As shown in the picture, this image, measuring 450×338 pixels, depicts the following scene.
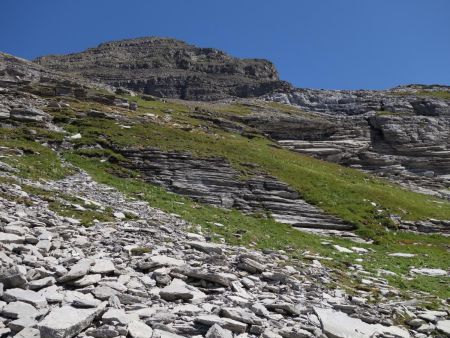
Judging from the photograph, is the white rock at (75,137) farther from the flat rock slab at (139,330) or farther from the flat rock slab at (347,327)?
the flat rock slab at (139,330)

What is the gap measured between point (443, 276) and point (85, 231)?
69.3ft

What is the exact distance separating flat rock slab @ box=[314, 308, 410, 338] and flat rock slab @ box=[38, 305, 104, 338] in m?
5.95

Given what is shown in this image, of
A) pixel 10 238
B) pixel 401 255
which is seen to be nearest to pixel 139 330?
pixel 10 238

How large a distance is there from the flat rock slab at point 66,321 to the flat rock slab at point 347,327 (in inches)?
234

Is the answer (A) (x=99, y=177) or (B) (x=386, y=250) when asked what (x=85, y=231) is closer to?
(A) (x=99, y=177)

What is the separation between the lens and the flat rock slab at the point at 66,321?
789 centimetres

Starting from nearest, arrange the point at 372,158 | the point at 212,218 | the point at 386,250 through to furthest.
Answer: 1. the point at 212,218
2. the point at 386,250
3. the point at 372,158

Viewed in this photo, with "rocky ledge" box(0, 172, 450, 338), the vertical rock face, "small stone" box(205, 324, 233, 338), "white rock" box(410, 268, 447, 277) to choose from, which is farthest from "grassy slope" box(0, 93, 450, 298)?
the vertical rock face

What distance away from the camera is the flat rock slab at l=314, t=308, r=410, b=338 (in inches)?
423

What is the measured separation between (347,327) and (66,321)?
24.1 ft

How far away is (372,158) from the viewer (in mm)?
95250

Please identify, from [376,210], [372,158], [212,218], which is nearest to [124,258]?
[212,218]

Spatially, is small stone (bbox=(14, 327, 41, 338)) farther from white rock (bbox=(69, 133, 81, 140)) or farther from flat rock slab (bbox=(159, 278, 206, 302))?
white rock (bbox=(69, 133, 81, 140))

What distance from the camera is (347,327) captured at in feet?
36.7
